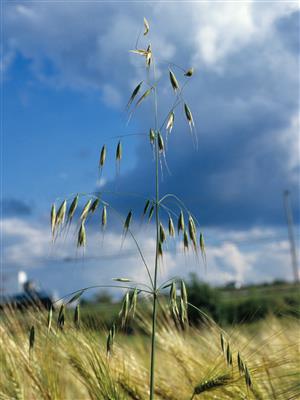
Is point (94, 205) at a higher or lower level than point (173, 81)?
lower

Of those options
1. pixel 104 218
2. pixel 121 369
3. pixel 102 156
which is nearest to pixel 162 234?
pixel 104 218

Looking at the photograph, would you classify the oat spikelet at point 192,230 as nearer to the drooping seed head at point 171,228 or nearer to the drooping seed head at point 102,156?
the drooping seed head at point 171,228

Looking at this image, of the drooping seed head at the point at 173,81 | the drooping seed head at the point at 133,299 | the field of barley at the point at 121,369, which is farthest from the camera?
the field of barley at the point at 121,369

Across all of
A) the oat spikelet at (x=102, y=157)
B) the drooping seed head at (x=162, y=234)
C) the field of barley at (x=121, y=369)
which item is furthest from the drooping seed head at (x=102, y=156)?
the field of barley at (x=121, y=369)

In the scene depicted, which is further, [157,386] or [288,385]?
[157,386]

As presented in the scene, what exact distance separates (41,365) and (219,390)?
69cm

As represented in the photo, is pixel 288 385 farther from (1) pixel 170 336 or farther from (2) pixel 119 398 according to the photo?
(1) pixel 170 336

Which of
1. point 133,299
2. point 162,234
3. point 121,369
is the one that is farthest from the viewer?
point 121,369

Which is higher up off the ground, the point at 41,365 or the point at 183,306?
the point at 183,306

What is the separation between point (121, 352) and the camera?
275 cm

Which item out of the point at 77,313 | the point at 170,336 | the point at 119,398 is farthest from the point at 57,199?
the point at 170,336

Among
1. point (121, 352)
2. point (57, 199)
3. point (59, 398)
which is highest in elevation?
point (57, 199)

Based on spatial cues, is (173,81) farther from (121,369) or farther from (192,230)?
(121,369)

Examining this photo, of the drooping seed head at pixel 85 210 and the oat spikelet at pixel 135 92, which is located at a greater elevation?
the oat spikelet at pixel 135 92
